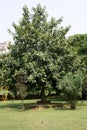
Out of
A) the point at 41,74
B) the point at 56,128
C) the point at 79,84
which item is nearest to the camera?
the point at 56,128

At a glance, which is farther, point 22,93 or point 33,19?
point 33,19

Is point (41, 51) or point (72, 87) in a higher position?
point (41, 51)

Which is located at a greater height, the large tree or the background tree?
the large tree

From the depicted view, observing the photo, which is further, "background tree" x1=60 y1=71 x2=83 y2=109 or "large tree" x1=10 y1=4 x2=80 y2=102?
"large tree" x1=10 y1=4 x2=80 y2=102

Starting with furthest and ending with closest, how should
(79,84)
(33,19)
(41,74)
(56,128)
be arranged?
(33,19) < (41,74) < (79,84) < (56,128)

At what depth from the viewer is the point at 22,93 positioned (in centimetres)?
2636

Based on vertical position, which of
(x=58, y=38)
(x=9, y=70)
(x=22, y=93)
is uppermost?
(x=58, y=38)

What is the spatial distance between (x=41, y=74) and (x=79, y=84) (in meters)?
3.44

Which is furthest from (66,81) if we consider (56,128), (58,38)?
(56,128)

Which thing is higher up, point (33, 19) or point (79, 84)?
point (33, 19)

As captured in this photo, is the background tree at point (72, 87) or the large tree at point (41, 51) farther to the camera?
the large tree at point (41, 51)

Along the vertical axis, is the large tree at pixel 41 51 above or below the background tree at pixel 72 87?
above

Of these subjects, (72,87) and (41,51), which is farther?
(41,51)

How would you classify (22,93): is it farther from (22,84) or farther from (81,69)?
(81,69)
